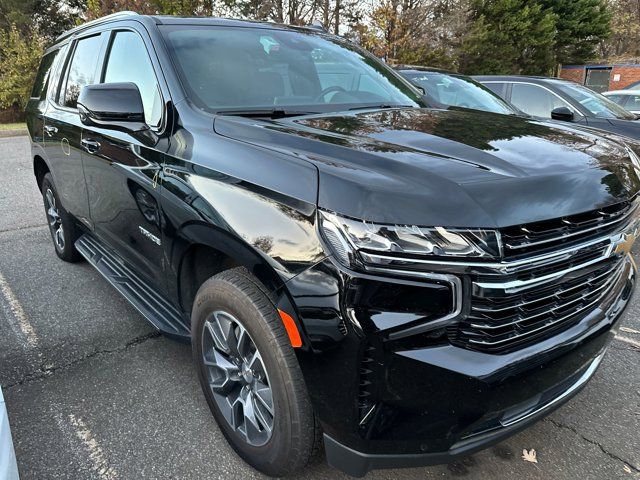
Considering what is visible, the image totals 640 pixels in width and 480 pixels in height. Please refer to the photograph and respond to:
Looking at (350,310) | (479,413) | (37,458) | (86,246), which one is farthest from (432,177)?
(86,246)

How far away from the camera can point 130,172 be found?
2.63 metres

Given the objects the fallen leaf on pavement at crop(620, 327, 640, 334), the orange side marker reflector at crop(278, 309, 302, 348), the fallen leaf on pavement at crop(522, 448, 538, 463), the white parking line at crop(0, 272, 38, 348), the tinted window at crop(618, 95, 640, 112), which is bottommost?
the fallen leaf on pavement at crop(620, 327, 640, 334)

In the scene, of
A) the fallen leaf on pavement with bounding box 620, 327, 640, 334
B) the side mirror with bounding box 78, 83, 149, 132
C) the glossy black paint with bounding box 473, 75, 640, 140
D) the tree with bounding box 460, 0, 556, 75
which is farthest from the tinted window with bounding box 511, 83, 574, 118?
the tree with bounding box 460, 0, 556, 75

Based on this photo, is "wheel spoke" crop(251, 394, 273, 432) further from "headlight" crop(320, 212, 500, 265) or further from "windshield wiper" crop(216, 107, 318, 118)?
"windshield wiper" crop(216, 107, 318, 118)

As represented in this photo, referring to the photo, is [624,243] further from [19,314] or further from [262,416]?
[19,314]

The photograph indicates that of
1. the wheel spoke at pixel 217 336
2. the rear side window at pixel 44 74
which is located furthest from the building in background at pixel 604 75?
the wheel spoke at pixel 217 336

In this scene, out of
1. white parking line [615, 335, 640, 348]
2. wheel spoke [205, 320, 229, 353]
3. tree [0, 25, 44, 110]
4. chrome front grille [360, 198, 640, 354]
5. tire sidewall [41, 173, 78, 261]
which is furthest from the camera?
tree [0, 25, 44, 110]

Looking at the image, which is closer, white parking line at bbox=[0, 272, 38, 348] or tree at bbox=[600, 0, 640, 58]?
white parking line at bbox=[0, 272, 38, 348]

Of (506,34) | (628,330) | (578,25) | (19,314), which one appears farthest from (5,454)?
(578,25)

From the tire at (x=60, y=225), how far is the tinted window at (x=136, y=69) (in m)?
1.52

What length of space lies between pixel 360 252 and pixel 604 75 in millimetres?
33386

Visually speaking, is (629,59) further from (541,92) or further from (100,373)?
(100,373)

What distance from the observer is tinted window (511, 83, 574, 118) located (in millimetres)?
7187

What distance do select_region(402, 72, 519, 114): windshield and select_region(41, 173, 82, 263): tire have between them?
428 centimetres
